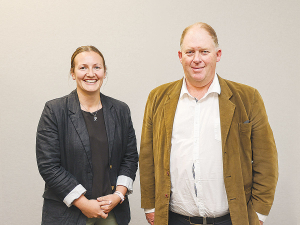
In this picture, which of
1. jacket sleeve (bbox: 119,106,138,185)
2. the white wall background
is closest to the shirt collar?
jacket sleeve (bbox: 119,106,138,185)

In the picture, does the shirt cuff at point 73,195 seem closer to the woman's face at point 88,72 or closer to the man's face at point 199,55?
the woman's face at point 88,72

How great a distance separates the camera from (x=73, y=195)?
187cm

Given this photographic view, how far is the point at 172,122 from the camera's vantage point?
1.85 meters

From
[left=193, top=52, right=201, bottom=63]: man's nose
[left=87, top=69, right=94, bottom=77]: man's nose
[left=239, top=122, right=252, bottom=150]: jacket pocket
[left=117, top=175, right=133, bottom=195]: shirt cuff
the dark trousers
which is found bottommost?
the dark trousers

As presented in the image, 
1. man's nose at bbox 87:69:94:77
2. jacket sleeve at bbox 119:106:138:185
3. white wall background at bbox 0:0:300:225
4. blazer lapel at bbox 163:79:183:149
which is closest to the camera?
blazer lapel at bbox 163:79:183:149

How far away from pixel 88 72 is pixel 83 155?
1.70ft

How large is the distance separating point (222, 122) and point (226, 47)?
1578 mm

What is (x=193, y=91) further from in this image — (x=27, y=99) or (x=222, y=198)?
(x=27, y=99)

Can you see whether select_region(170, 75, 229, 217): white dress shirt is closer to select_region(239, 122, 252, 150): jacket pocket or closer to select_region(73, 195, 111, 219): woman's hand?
select_region(239, 122, 252, 150): jacket pocket

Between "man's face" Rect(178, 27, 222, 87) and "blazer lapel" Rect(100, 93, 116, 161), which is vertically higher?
"man's face" Rect(178, 27, 222, 87)

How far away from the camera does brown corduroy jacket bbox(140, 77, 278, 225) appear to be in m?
1.74

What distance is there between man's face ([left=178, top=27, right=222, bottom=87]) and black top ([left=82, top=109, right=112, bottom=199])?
665mm

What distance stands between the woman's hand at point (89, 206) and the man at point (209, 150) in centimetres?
34

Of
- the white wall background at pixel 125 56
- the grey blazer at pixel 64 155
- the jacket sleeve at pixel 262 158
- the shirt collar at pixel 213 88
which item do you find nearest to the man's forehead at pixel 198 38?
the shirt collar at pixel 213 88
